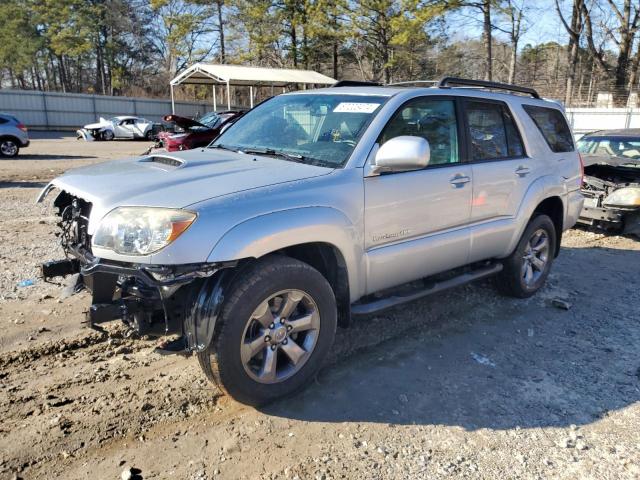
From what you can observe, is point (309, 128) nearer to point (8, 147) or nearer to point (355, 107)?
point (355, 107)

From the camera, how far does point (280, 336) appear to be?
3.22 meters

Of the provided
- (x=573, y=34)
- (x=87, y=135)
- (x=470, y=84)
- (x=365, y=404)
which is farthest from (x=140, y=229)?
(x=573, y=34)

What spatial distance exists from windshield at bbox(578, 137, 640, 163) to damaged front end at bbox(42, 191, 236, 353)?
8.04m

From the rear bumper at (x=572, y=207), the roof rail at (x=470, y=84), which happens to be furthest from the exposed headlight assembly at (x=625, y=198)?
the roof rail at (x=470, y=84)

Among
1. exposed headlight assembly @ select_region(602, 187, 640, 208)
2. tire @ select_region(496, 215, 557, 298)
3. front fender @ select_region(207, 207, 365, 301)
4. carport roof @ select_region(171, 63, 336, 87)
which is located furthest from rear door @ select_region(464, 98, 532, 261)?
carport roof @ select_region(171, 63, 336, 87)

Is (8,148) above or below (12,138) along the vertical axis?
below

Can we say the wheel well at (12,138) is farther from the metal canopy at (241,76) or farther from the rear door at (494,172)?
the rear door at (494,172)

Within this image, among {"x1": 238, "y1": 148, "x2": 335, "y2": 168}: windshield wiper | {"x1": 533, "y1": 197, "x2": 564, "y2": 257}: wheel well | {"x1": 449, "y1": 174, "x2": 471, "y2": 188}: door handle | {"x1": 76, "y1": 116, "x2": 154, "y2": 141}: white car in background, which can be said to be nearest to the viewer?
{"x1": 238, "y1": 148, "x2": 335, "y2": 168}: windshield wiper

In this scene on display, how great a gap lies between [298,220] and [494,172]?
2.15m

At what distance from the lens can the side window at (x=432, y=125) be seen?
12.5 ft

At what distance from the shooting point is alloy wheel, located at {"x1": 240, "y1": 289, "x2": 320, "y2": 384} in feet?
10.2

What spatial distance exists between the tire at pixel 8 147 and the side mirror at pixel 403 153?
17.6 meters

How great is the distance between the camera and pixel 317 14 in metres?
34.0

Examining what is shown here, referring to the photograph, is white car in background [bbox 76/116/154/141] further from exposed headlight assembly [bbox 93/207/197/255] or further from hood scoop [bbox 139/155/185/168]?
exposed headlight assembly [bbox 93/207/197/255]
